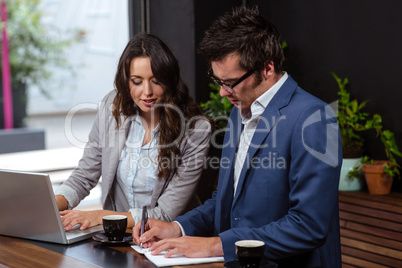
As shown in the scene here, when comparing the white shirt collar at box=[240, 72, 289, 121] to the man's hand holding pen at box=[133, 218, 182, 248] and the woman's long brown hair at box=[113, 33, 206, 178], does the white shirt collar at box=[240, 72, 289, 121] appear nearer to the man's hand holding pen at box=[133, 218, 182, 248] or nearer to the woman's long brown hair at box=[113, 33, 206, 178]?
the man's hand holding pen at box=[133, 218, 182, 248]

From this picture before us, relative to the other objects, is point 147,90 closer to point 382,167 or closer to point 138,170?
point 138,170

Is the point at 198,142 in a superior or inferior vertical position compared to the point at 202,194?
superior

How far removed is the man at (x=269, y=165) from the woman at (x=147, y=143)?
0.51m

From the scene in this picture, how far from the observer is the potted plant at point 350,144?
3.55 m

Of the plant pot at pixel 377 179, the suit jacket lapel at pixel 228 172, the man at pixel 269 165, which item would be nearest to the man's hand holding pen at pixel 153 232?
the man at pixel 269 165

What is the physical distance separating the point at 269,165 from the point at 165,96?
90 cm

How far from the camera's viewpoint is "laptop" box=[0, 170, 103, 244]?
200 cm

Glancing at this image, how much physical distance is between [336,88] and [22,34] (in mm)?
2839

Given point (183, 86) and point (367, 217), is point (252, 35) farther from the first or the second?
point (367, 217)

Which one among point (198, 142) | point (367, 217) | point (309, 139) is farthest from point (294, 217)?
point (367, 217)

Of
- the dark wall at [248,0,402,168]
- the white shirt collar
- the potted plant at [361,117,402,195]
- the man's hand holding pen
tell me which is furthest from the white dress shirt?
the dark wall at [248,0,402,168]

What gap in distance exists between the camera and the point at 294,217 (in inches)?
71.8

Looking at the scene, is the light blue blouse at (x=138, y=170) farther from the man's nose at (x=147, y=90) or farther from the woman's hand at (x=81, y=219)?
the woman's hand at (x=81, y=219)

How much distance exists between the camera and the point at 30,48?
490cm
